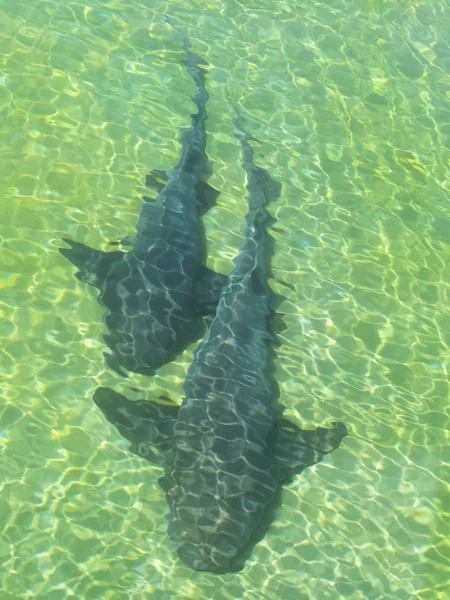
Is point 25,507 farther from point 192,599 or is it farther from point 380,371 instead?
point 380,371

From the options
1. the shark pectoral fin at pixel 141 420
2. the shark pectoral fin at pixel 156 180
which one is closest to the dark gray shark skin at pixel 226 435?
the shark pectoral fin at pixel 141 420

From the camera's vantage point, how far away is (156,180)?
905 centimetres

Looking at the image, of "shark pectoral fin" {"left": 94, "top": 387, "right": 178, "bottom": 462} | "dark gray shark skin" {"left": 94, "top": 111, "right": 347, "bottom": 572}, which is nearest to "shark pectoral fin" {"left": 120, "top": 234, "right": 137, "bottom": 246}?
"dark gray shark skin" {"left": 94, "top": 111, "right": 347, "bottom": 572}

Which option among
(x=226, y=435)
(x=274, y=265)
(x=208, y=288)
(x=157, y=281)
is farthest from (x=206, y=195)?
(x=226, y=435)

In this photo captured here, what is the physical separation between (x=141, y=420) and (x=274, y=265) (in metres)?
2.76

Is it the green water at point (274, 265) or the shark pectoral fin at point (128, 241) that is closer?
the green water at point (274, 265)

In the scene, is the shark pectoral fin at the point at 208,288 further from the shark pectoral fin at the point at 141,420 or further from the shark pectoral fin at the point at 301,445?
the shark pectoral fin at the point at 301,445

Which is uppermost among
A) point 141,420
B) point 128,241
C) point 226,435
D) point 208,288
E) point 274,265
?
point 226,435

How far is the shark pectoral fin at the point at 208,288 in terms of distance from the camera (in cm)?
744

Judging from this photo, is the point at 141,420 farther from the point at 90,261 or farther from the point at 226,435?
the point at 90,261

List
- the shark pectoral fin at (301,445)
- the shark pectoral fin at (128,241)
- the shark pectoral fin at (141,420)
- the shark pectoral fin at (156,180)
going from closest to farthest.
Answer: the shark pectoral fin at (141,420), the shark pectoral fin at (301,445), the shark pectoral fin at (128,241), the shark pectoral fin at (156,180)

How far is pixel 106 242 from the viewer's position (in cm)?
825

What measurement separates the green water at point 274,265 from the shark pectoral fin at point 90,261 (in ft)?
0.64

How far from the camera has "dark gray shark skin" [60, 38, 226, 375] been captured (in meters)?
6.90
